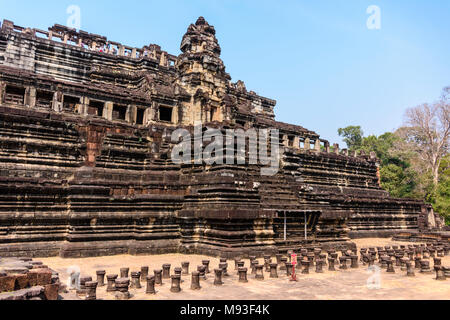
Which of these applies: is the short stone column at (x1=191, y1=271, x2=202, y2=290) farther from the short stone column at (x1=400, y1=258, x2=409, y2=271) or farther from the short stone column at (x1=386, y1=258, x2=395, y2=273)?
the short stone column at (x1=400, y1=258, x2=409, y2=271)

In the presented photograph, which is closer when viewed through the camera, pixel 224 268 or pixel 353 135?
pixel 224 268

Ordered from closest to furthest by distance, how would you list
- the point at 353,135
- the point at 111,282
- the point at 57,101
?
1. the point at 111,282
2. the point at 57,101
3. the point at 353,135

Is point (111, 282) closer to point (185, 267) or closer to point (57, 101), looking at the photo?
point (185, 267)

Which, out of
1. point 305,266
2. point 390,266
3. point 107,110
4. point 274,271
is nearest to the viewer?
point 274,271

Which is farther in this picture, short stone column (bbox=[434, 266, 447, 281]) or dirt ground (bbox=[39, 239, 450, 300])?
short stone column (bbox=[434, 266, 447, 281])

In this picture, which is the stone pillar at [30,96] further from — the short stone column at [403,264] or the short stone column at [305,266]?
the short stone column at [403,264]

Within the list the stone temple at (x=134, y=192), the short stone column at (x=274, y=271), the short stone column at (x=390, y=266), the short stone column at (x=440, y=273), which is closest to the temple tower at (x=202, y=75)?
the stone temple at (x=134, y=192)

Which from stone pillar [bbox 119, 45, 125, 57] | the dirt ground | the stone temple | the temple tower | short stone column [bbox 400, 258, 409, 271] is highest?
stone pillar [bbox 119, 45, 125, 57]

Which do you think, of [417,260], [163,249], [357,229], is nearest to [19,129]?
[163,249]

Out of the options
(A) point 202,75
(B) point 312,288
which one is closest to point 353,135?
(A) point 202,75

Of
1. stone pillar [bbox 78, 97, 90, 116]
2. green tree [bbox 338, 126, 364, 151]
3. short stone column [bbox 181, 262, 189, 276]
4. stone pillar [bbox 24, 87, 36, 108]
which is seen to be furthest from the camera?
green tree [bbox 338, 126, 364, 151]

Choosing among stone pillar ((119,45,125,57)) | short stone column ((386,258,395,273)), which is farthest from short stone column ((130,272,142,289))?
stone pillar ((119,45,125,57))

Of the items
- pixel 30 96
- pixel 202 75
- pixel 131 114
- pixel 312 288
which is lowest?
pixel 312 288
